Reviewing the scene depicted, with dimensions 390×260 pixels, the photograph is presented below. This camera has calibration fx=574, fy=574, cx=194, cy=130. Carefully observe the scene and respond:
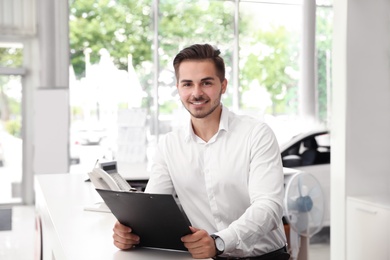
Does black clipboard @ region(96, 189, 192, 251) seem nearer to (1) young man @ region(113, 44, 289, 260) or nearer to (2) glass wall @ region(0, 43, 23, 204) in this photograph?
(1) young man @ region(113, 44, 289, 260)

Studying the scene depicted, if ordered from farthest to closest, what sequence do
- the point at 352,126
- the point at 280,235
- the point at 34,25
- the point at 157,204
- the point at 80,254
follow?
1. the point at 34,25
2. the point at 352,126
3. the point at 280,235
4. the point at 80,254
5. the point at 157,204

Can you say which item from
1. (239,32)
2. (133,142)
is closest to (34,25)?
(133,142)

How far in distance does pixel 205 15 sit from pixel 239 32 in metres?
0.65

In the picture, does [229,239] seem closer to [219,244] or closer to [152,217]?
[219,244]

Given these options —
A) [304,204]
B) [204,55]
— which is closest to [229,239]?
[204,55]

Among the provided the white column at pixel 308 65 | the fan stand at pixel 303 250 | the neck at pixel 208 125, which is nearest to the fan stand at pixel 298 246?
the fan stand at pixel 303 250

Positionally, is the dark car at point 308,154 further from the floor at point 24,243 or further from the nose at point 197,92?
the nose at point 197,92

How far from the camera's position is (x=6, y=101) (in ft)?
29.0

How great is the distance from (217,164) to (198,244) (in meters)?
0.60

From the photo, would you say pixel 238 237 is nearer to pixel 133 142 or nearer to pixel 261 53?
pixel 133 142

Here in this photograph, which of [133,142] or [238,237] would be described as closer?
[238,237]

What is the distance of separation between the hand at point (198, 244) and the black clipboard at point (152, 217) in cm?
2

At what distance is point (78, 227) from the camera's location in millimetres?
2555

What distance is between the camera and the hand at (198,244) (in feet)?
6.27
